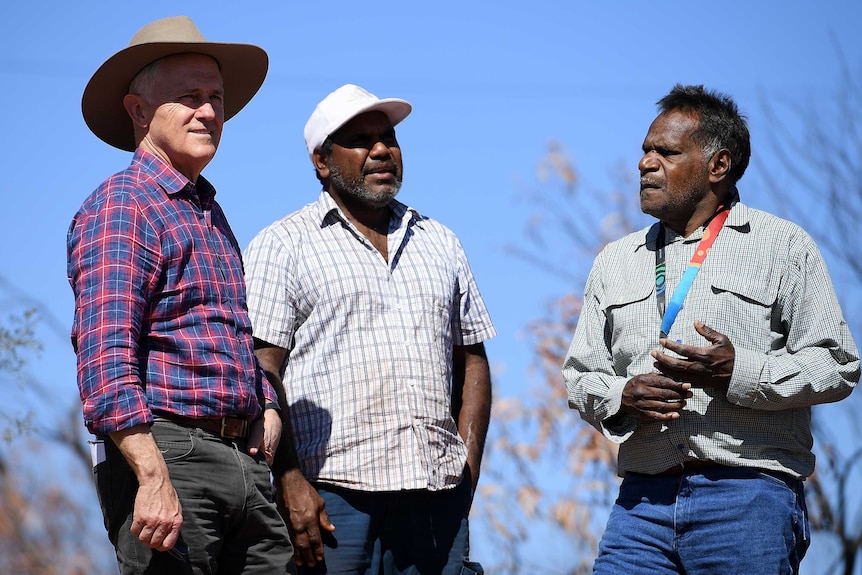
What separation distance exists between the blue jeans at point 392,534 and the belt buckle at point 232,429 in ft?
2.58

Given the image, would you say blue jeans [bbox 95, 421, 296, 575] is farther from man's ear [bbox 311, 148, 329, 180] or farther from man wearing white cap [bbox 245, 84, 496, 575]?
man's ear [bbox 311, 148, 329, 180]

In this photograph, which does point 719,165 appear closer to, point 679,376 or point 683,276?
point 683,276

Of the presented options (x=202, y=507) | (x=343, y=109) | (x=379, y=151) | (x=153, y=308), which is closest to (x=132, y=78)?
(x=153, y=308)

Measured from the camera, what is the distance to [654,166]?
4359mm

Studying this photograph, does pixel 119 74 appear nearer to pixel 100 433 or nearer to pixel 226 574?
pixel 100 433

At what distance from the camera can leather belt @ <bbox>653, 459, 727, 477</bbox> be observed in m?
4.02

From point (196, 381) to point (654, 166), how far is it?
73.6 inches

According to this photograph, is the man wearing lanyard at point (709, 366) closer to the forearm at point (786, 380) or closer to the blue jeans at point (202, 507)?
the forearm at point (786, 380)

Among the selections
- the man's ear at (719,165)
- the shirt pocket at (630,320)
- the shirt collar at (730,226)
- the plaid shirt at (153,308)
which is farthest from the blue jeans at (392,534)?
the man's ear at (719,165)

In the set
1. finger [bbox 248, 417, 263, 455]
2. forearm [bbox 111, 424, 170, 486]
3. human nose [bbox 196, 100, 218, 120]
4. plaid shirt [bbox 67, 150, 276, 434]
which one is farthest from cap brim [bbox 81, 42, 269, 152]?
forearm [bbox 111, 424, 170, 486]

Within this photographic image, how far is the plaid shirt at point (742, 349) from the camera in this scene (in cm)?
391

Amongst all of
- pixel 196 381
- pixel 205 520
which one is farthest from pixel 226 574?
pixel 196 381

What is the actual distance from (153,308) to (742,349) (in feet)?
6.28

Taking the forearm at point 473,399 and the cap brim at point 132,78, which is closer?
the cap brim at point 132,78
